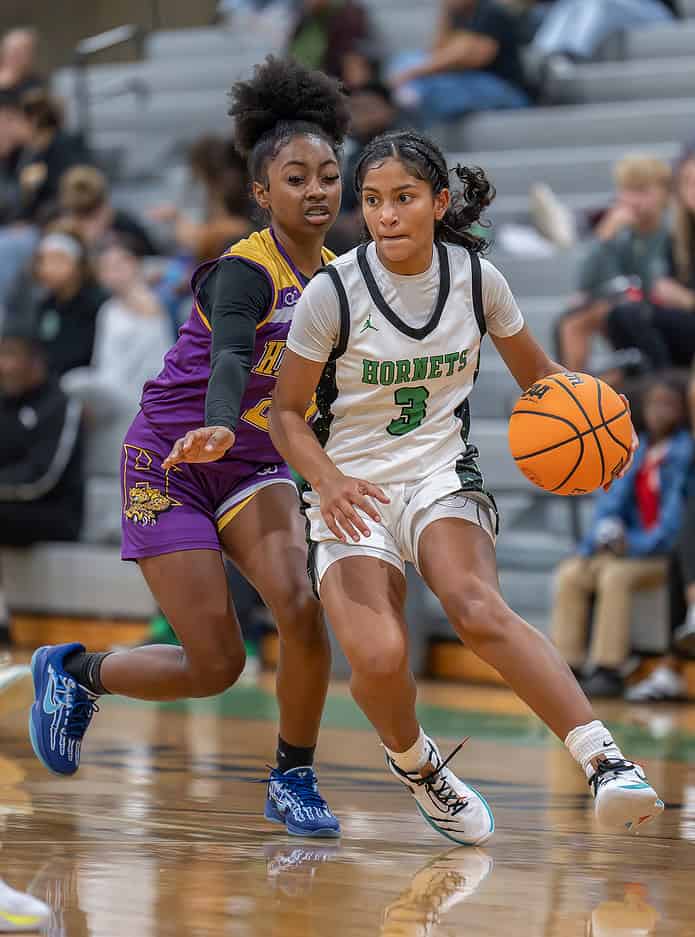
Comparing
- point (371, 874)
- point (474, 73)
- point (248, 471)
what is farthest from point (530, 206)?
point (371, 874)

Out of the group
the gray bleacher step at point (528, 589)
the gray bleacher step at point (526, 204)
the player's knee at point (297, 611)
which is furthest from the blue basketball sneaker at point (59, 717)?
the gray bleacher step at point (526, 204)

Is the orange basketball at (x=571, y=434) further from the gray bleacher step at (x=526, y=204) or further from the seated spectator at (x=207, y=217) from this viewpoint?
the gray bleacher step at (x=526, y=204)

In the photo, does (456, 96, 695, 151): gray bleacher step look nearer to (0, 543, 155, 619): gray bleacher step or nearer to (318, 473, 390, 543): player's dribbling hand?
(0, 543, 155, 619): gray bleacher step

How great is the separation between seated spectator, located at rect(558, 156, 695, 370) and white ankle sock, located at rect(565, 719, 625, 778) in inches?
193

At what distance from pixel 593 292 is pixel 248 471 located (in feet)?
16.2

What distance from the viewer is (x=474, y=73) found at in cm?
1098

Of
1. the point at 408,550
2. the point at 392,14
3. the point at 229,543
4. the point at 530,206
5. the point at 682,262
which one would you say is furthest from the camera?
the point at 392,14

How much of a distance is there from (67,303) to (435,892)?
7.54 metres

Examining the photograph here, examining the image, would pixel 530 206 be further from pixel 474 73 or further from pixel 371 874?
pixel 371 874

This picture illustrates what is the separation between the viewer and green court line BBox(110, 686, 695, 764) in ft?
20.2

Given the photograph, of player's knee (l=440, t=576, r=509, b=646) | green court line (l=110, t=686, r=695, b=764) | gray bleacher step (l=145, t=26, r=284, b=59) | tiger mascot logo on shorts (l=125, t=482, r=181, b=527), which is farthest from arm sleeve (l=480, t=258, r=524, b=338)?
gray bleacher step (l=145, t=26, r=284, b=59)

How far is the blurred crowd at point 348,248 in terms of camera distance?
7.81m

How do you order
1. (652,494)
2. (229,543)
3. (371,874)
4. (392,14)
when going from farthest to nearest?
(392,14) < (652,494) < (229,543) < (371,874)

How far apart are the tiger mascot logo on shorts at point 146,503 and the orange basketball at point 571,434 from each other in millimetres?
880
